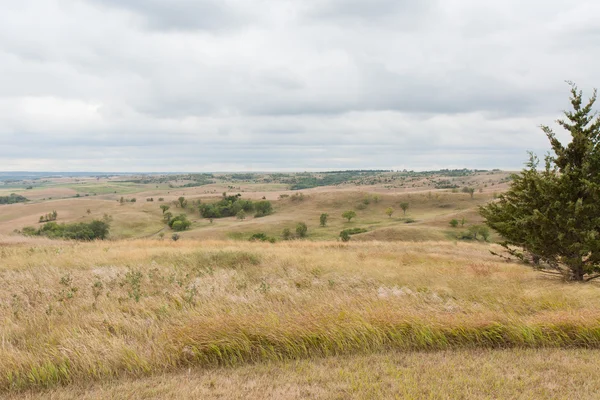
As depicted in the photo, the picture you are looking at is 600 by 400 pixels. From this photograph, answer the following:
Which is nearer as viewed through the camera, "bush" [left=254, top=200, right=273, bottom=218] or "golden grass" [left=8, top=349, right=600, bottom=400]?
"golden grass" [left=8, top=349, right=600, bottom=400]

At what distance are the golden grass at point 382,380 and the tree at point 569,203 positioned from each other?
8244mm

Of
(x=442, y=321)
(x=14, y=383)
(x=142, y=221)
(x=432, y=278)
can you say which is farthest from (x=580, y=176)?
(x=142, y=221)

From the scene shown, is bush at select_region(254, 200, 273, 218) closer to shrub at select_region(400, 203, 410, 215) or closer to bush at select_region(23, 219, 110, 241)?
shrub at select_region(400, 203, 410, 215)

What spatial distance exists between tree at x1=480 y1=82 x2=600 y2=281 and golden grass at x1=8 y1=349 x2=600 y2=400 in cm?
824

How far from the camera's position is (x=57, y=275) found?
11680 millimetres

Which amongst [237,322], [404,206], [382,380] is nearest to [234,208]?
[404,206]

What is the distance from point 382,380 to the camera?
479 centimetres

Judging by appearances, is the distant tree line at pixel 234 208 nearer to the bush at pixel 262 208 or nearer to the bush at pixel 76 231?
the bush at pixel 262 208

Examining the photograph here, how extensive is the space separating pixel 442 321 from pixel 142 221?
101906 millimetres

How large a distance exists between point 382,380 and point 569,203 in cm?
1111

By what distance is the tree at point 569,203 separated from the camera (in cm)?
1234

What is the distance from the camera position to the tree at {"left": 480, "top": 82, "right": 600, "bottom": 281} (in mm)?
12335

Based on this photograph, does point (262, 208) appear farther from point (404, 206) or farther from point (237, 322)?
point (237, 322)

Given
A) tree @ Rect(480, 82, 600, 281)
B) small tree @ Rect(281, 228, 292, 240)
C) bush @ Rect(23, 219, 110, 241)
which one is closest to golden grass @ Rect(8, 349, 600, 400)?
tree @ Rect(480, 82, 600, 281)
